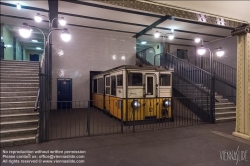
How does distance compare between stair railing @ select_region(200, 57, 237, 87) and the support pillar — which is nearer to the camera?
the support pillar

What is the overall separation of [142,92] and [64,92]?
637 centimetres

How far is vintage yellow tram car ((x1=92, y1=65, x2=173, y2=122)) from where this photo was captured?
6172mm

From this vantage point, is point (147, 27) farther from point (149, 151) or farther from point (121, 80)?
point (149, 151)

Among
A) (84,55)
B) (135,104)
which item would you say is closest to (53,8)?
(84,55)

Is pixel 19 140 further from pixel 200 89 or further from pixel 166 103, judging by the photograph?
pixel 200 89

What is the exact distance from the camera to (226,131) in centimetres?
557

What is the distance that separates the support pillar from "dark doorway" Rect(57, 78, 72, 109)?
9.16 metres

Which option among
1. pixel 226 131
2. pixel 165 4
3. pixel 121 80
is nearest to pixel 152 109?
pixel 121 80

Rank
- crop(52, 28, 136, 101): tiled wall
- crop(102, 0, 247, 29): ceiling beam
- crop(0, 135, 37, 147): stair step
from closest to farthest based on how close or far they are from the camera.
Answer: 1. crop(102, 0, 247, 29): ceiling beam
2. crop(0, 135, 37, 147): stair step
3. crop(52, 28, 136, 101): tiled wall

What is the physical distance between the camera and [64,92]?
35.4 feet

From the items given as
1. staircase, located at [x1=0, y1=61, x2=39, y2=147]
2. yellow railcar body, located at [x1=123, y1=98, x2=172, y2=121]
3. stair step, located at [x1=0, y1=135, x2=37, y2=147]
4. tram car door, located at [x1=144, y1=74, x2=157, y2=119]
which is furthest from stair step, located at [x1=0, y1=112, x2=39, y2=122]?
tram car door, located at [x1=144, y1=74, x2=157, y2=119]

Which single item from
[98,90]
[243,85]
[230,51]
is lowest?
[98,90]

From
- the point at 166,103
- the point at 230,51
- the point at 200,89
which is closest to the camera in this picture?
the point at 166,103

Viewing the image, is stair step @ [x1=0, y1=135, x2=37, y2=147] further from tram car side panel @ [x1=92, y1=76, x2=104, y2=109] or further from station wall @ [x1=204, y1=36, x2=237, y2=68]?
station wall @ [x1=204, y1=36, x2=237, y2=68]
